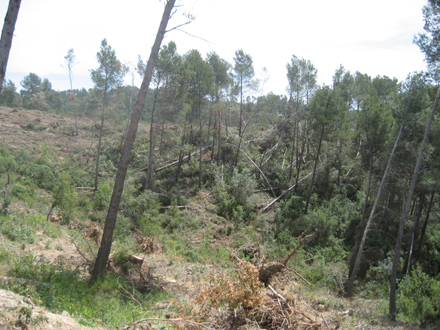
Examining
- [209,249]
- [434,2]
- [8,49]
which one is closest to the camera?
[8,49]

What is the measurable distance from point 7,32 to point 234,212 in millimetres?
13975

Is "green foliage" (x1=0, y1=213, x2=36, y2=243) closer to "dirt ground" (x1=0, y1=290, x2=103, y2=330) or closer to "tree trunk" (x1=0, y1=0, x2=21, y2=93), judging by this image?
"dirt ground" (x1=0, y1=290, x2=103, y2=330)

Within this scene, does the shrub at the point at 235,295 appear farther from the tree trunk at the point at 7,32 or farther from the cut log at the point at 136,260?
the tree trunk at the point at 7,32

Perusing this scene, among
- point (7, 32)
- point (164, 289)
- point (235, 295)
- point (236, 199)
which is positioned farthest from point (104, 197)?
point (235, 295)

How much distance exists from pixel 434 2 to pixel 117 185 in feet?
33.2

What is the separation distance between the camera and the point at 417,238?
16125 millimetres

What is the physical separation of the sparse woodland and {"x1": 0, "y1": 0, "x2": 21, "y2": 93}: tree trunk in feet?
11.8

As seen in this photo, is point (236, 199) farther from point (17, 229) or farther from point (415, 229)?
point (17, 229)

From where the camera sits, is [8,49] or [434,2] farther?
[434,2]

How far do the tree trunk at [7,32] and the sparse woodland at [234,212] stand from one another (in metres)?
3.61

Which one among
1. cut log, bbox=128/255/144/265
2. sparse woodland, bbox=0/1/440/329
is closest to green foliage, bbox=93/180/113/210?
sparse woodland, bbox=0/1/440/329

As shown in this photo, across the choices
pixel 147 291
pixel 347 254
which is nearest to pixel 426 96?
pixel 347 254

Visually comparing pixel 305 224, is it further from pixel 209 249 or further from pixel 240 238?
pixel 209 249

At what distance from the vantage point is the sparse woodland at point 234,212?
583 cm
